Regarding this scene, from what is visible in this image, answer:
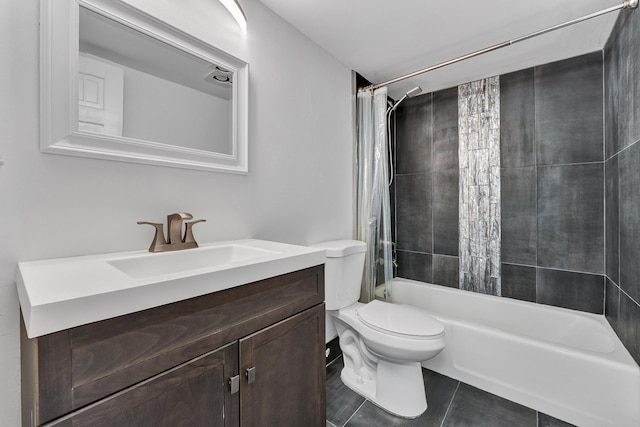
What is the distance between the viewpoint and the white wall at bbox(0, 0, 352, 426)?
82 centimetres

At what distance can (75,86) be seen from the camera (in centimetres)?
92

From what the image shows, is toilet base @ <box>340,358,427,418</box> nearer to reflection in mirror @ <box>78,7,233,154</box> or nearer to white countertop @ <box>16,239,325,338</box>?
white countertop @ <box>16,239,325,338</box>

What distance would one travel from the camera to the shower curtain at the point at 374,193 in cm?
212

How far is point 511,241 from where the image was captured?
2.11m

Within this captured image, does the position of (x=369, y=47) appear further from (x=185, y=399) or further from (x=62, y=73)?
(x=185, y=399)

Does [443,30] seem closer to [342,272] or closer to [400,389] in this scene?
[342,272]

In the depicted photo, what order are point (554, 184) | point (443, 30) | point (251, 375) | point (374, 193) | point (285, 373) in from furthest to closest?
point (374, 193), point (554, 184), point (443, 30), point (285, 373), point (251, 375)

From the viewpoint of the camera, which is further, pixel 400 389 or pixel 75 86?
pixel 400 389

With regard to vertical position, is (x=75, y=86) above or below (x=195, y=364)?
above

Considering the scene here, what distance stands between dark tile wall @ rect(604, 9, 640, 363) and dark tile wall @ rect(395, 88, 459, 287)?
2.97 feet

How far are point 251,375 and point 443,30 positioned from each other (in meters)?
2.05

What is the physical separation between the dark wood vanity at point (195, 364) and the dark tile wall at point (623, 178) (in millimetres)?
1540

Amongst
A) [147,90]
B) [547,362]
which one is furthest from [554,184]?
[147,90]

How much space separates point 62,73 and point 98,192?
1.29 ft
